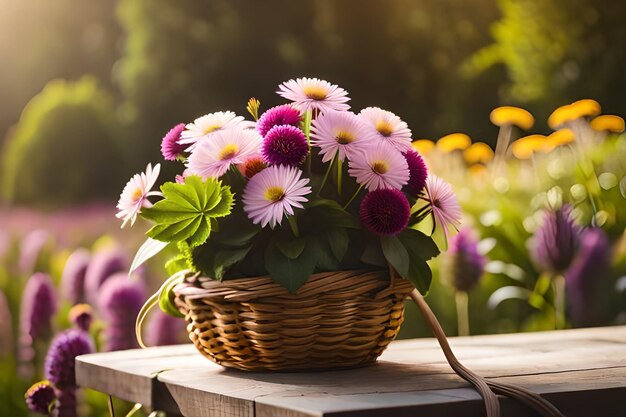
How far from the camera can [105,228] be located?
2.54 metres

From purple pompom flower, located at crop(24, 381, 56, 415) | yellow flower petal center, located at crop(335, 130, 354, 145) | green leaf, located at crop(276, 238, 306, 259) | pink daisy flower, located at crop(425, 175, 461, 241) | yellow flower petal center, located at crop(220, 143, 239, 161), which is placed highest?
yellow flower petal center, located at crop(335, 130, 354, 145)

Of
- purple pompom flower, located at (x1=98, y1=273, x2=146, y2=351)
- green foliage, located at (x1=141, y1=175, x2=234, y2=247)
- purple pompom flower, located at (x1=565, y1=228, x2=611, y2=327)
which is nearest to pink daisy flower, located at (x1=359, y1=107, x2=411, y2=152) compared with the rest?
green foliage, located at (x1=141, y1=175, x2=234, y2=247)

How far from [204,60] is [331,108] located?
198 cm

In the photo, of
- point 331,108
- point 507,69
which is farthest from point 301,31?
point 331,108

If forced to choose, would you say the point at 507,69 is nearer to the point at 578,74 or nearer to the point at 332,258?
the point at 578,74

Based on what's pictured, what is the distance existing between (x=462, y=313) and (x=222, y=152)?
1459mm

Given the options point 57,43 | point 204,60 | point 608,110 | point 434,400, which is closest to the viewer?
point 434,400

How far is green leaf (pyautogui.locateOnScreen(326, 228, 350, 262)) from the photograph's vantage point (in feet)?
3.23

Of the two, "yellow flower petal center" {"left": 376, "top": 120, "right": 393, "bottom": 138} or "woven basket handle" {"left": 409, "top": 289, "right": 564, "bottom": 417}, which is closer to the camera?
"woven basket handle" {"left": 409, "top": 289, "right": 564, "bottom": 417}

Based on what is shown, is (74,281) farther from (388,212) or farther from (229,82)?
(388,212)

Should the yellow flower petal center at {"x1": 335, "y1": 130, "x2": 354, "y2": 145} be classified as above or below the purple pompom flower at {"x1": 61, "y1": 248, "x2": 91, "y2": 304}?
above

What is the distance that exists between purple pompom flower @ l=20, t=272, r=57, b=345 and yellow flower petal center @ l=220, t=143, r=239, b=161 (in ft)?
3.61

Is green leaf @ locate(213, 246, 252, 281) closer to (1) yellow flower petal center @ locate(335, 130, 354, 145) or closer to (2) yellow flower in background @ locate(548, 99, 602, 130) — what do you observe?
(1) yellow flower petal center @ locate(335, 130, 354, 145)

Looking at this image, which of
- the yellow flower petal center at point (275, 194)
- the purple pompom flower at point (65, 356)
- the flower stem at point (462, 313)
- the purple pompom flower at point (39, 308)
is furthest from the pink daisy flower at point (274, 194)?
the flower stem at point (462, 313)
